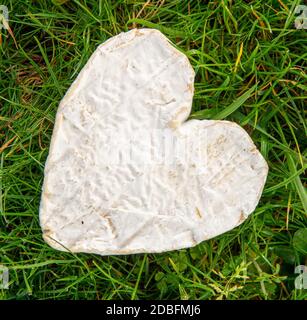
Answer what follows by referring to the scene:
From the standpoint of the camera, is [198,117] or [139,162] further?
[198,117]

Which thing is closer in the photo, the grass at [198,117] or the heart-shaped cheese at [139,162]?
the heart-shaped cheese at [139,162]

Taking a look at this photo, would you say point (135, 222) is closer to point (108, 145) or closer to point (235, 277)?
point (108, 145)

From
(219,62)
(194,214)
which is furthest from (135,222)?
(219,62)

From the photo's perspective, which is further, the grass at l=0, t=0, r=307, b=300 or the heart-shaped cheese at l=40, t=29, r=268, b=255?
the grass at l=0, t=0, r=307, b=300

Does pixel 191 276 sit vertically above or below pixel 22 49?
below
